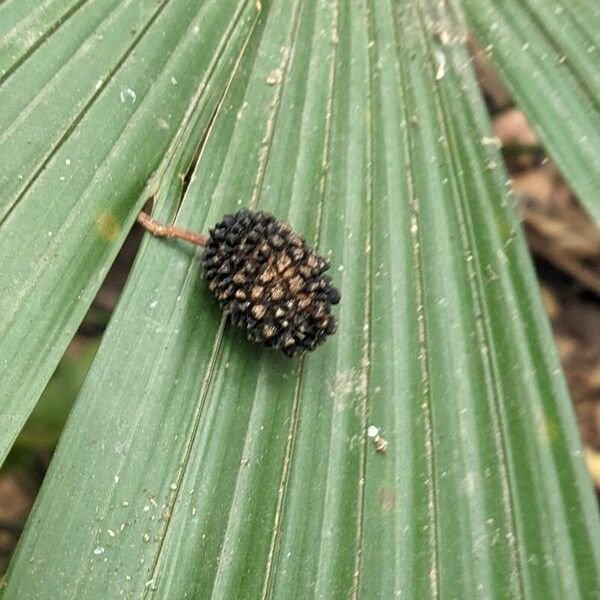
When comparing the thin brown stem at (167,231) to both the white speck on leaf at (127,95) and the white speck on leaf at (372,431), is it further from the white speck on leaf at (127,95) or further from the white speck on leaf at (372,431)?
the white speck on leaf at (372,431)

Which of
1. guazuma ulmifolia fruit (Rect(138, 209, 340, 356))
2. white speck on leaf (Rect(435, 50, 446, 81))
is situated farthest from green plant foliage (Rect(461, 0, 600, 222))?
guazuma ulmifolia fruit (Rect(138, 209, 340, 356))

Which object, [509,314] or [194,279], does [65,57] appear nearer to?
[194,279]

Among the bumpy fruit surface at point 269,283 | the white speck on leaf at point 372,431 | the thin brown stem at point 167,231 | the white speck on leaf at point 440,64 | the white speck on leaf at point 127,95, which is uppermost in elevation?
the white speck on leaf at point 127,95

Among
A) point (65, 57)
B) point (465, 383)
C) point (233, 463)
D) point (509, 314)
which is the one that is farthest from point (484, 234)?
point (65, 57)

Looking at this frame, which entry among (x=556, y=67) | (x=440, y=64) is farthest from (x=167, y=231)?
(x=556, y=67)

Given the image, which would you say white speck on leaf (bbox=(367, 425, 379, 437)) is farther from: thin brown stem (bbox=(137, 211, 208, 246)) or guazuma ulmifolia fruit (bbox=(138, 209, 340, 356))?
thin brown stem (bbox=(137, 211, 208, 246))

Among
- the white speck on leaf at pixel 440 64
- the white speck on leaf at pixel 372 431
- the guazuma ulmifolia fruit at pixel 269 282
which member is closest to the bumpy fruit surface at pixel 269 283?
the guazuma ulmifolia fruit at pixel 269 282
